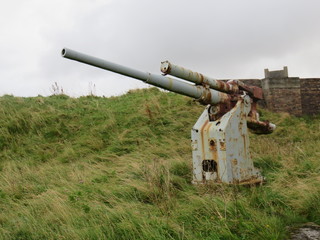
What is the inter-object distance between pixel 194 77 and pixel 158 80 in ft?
1.75

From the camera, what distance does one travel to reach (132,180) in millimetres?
4699

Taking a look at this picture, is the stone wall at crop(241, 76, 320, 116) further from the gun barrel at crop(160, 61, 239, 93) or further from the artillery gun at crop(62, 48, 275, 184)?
the gun barrel at crop(160, 61, 239, 93)

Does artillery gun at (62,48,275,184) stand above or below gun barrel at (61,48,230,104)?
below

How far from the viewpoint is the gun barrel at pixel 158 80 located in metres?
3.11

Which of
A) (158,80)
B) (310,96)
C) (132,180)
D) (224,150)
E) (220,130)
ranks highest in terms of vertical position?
(310,96)

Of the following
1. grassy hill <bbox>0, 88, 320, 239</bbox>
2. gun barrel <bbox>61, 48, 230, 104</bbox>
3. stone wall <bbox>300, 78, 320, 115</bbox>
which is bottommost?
grassy hill <bbox>0, 88, 320, 239</bbox>

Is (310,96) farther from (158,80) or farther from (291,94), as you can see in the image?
(158,80)

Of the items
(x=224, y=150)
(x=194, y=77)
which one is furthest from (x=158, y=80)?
(x=224, y=150)

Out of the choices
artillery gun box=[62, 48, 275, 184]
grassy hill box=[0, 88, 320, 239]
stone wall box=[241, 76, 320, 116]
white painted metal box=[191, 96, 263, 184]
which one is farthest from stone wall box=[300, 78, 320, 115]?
white painted metal box=[191, 96, 263, 184]

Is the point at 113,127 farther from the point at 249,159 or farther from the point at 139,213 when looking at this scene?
the point at 139,213

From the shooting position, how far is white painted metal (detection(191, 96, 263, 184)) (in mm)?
4055

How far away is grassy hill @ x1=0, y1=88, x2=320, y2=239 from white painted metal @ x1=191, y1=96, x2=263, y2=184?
0.20m

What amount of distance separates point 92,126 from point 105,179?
14.8 ft

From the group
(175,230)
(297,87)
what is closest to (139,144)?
(175,230)
